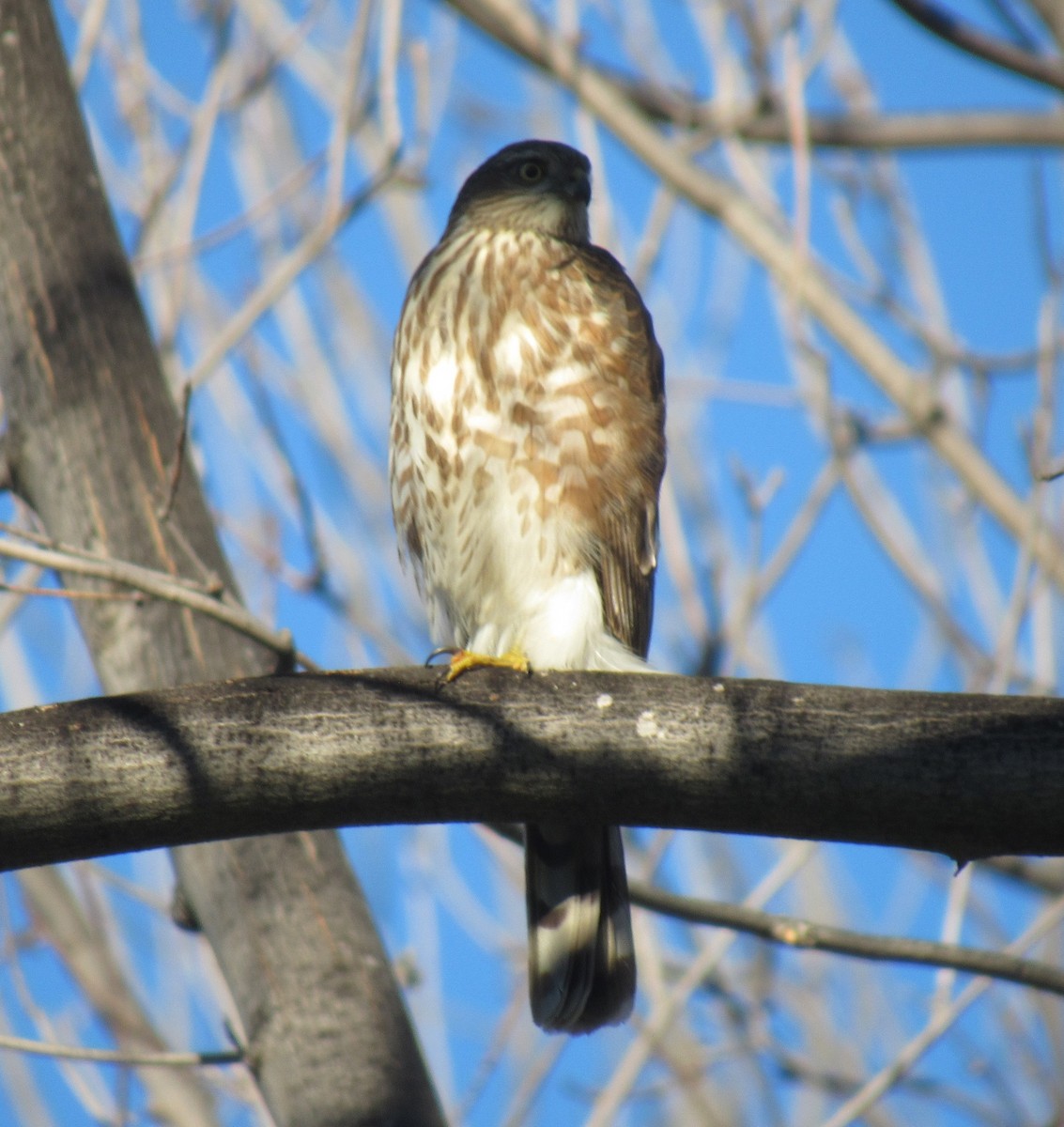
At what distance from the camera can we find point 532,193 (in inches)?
149

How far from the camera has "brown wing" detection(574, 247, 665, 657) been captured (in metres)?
3.18

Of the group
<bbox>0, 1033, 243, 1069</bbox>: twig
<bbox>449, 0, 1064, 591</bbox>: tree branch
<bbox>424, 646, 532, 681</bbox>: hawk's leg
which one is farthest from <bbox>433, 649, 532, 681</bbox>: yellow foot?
<bbox>449, 0, 1064, 591</bbox>: tree branch

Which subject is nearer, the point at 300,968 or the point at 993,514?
the point at 300,968

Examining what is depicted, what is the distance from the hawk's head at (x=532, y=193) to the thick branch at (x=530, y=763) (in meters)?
1.90

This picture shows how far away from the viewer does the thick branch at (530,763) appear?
1.96 meters

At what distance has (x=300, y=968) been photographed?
2.75 meters

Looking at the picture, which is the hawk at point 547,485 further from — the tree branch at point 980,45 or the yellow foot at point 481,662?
the tree branch at point 980,45

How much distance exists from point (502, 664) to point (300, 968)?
69cm

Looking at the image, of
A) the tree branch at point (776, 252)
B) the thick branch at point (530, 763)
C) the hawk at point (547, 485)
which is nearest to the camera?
the thick branch at point (530, 763)

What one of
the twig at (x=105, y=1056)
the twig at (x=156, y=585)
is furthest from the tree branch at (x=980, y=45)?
the twig at (x=105, y=1056)

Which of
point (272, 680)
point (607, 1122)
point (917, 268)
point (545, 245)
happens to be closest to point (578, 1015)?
point (607, 1122)

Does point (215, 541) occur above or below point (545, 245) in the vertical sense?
below

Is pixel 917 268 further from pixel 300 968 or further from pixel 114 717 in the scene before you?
pixel 114 717

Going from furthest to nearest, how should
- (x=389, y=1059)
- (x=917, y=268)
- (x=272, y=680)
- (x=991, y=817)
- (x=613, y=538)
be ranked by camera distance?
(x=917, y=268), (x=613, y=538), (x=389, y=1059), (x=272, y=680), (x=991, y=817)
